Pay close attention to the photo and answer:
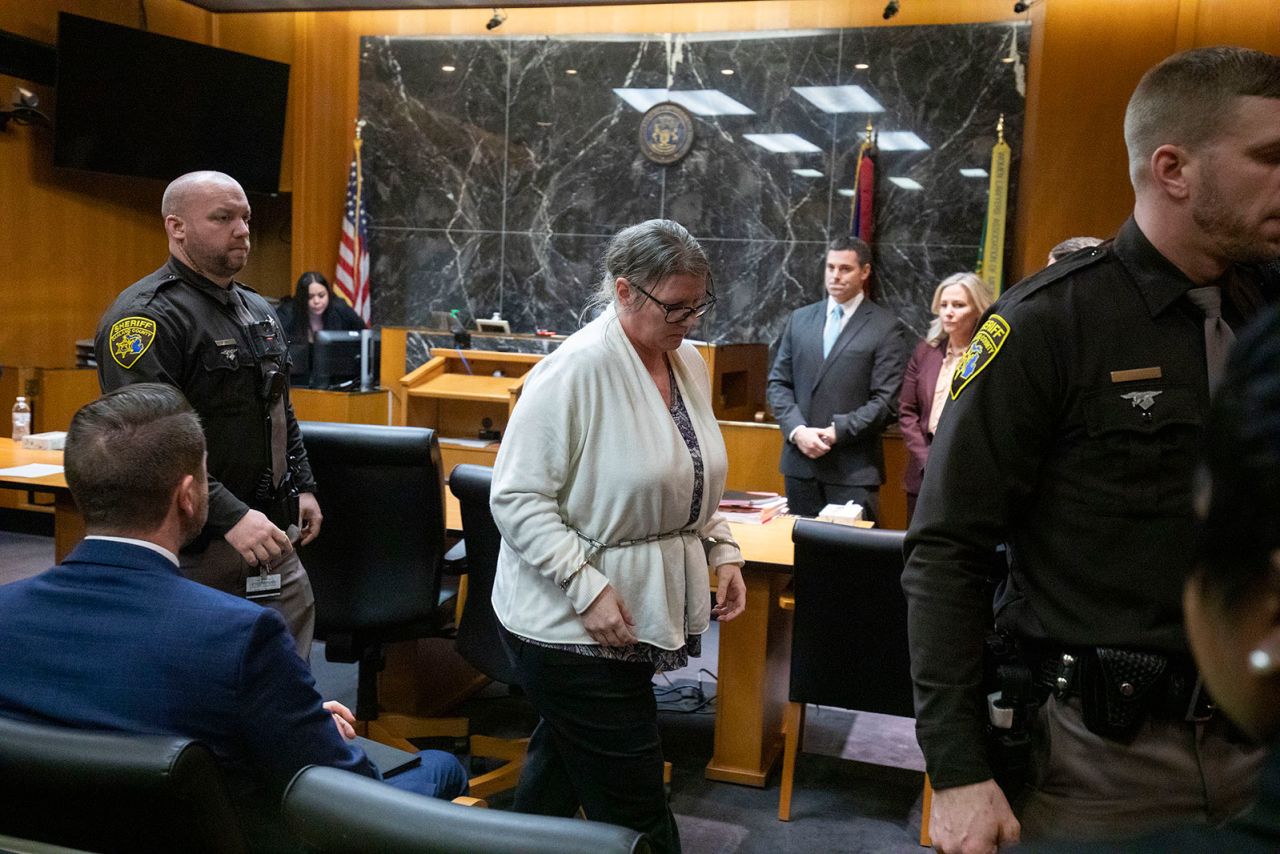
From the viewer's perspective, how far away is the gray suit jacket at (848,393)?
4.75 metres

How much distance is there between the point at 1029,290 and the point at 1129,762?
0.60 meters

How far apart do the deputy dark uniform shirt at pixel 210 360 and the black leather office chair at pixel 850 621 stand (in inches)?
54.1

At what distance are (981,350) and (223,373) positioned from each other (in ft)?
6.48

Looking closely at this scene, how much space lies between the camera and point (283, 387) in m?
3.03

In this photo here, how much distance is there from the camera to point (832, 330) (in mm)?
4902

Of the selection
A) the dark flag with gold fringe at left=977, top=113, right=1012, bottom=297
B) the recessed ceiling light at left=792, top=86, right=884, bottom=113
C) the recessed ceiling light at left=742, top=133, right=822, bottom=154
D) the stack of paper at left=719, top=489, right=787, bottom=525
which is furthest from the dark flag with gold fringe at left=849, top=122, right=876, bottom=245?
the stack of paper at left=719, top=489, right=787, bottom=525

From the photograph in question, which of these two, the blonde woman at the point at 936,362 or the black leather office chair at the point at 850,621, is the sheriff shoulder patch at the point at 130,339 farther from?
the blonde woman at the point at 936,362

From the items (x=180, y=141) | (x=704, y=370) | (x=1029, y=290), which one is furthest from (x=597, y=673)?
(x=180, y=141)

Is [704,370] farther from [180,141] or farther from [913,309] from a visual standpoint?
[180,141]

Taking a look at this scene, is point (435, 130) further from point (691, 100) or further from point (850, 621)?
point (850, 621)

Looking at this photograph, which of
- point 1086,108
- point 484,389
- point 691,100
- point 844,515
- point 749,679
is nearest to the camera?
point 749,679

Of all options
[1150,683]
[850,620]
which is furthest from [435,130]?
[1150,683]

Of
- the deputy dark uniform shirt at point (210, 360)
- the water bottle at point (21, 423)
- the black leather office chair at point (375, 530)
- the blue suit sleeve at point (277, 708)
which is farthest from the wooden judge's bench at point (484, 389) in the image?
the blue suit sleeve at point (277, 708)

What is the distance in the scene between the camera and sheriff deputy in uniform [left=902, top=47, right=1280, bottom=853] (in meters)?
1.40
